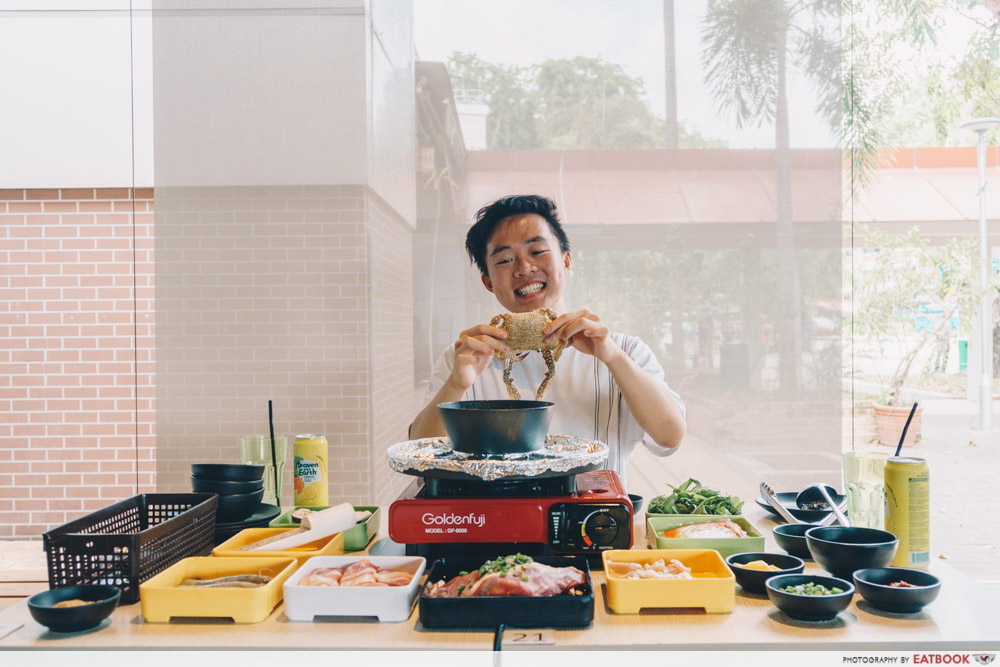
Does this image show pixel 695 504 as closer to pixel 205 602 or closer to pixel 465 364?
pixel 465 364

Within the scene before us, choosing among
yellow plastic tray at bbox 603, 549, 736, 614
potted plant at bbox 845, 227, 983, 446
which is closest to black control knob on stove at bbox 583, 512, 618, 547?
yellow plastic tray at bbox 603, 549, 736, 614

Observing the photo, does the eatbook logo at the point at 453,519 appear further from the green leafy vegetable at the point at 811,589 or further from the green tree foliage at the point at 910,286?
the green tree foliage at the point at 910,286

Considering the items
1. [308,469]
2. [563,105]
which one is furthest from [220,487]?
[563,105]

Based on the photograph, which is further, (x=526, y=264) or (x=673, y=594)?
(x=526, y=264)

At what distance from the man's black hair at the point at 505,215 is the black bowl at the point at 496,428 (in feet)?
3.60

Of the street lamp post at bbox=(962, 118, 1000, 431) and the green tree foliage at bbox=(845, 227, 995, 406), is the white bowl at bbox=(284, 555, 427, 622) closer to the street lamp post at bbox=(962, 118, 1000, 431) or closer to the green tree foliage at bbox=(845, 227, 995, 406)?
the green tree foliage at bbox=(845, 227, 995, 406)

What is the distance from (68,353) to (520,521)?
424 cm

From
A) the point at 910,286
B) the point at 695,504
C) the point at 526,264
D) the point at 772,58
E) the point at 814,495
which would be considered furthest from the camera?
the point at 910,286

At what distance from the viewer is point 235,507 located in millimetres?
1975

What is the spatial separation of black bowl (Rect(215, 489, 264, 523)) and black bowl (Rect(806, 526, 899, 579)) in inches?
55.5

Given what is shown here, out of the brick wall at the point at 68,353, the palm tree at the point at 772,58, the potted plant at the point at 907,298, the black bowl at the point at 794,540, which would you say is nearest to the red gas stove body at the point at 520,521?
the black bowl at the point at 794,540

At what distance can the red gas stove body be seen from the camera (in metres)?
1.48

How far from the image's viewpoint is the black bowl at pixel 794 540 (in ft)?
5.51
